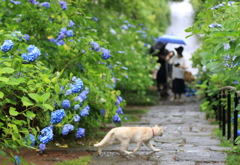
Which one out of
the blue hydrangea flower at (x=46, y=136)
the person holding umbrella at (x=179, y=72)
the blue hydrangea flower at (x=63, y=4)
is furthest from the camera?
the person holding umbrella at (x=179, y=72)

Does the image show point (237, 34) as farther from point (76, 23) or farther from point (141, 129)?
point (76, 23)

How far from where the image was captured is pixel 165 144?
19.1 feet

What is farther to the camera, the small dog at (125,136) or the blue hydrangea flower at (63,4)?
the blue hydrangea flower at (63,4)

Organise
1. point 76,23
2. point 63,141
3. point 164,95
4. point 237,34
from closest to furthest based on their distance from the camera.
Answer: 1. point 237,34
2. point 63,141
3. point 76,23
4. point 164,95

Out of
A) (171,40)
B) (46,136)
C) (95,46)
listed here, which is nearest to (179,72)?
(171,40)

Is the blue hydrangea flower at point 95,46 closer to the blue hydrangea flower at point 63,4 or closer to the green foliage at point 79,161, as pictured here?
the blue hydrangea flower at point 63,4

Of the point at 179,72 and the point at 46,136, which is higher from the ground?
the point at 179,72

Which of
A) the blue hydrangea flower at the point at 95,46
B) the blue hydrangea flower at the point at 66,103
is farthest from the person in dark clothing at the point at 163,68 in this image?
the blue hydrangea flower at the point at 66,103

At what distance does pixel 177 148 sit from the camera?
5.52m

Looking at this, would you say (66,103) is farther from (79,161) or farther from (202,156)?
(202,156)

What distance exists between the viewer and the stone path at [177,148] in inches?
187

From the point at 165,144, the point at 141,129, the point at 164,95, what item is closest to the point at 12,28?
the point at 141,129

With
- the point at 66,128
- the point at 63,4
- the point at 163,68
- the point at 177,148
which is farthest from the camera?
the point at 163,68

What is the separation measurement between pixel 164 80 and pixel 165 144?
332 inches
